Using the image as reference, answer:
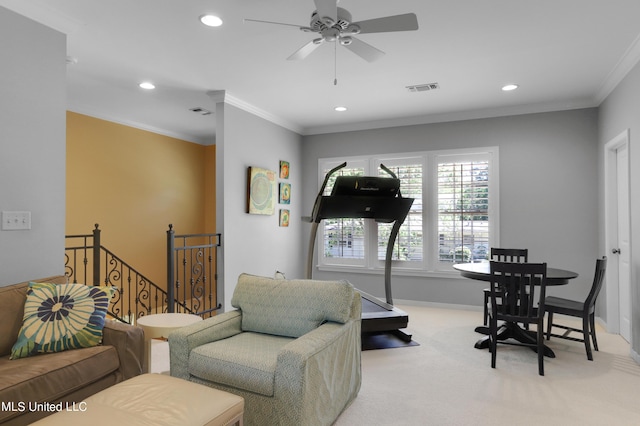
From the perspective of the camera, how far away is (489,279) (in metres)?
3.35

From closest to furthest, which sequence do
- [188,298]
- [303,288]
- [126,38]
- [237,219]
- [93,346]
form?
[93,346]
[303,288]
[126,38]
[237,219]
[188,298]

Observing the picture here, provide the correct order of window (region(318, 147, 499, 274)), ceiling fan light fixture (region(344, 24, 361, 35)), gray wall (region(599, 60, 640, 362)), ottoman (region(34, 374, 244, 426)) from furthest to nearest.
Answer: window (region(318, 147, 499, 274)) < gray wall (region(599, 60, 640, 362)) < ceiling fan light fixture (region(344, 24, 361, 35)) < ottoman (region(34, 374, 244, 426))

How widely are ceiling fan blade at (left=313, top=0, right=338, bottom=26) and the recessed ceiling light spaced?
1025 millimetres

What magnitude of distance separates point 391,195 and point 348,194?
562 millimetres

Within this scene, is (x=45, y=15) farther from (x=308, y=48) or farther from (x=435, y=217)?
(x=435, y=217)

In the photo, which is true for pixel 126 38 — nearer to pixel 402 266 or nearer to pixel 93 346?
pixel 93 346

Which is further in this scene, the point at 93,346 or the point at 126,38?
the point at 126,38

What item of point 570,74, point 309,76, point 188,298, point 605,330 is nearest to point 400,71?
point 309,76

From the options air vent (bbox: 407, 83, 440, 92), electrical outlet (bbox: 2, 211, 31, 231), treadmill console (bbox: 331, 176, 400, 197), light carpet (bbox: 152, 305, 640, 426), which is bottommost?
light carpet (bbox: 152, 305, 640, 426)

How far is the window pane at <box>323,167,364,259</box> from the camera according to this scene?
5.93 metres

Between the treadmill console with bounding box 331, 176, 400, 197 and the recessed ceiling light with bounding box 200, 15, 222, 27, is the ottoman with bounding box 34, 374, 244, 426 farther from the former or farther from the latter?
the treadmill console with bounding box 331, 176, 400, 197

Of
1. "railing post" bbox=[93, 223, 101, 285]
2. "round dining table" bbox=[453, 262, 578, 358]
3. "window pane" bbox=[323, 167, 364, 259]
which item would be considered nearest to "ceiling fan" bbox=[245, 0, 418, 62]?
"round dining table" bbox=[453, 262, 578, 358]

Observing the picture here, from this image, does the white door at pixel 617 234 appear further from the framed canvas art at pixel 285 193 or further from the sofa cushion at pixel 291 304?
the framed canvas art at pixel 285 193

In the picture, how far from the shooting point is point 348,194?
406 centimetres
